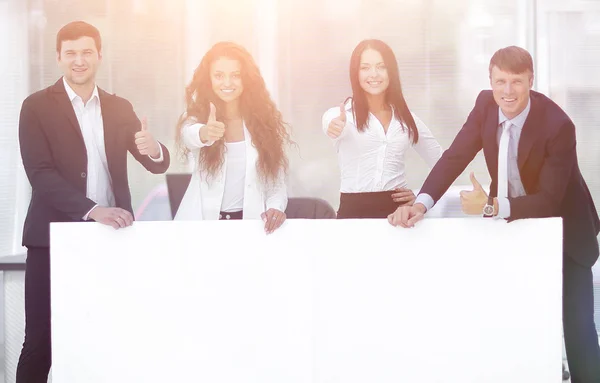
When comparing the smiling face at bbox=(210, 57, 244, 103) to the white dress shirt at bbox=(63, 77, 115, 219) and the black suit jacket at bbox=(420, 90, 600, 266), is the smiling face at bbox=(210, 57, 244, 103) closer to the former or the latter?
the white dress shirt at bbox=(63, 77, 115, 219)

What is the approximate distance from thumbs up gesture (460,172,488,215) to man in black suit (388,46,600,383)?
122mm

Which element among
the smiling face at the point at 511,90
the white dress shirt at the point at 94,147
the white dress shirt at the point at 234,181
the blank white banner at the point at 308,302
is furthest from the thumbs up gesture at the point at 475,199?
the white dress shirt at the point at 94,147

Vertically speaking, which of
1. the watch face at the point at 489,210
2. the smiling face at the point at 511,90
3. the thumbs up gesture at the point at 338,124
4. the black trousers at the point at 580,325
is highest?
the smiling face at the point at 511,90

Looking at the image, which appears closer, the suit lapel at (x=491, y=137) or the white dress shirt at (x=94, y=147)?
the suit lapel at (x=491, y=137)

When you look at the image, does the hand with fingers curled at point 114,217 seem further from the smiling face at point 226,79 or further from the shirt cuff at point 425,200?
the shirt cuff at point 425,200

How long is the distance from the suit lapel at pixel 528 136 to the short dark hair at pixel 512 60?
0.74 ft

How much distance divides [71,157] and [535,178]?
6.34ft

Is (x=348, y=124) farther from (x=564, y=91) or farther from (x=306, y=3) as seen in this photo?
(x=564, y=91)

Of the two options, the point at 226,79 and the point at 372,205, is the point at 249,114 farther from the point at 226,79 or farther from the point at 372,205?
the point at 372,205

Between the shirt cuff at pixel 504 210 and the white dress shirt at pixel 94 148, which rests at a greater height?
the white dress shirt at pixel 94 148

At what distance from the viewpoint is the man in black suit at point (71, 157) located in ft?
9.32

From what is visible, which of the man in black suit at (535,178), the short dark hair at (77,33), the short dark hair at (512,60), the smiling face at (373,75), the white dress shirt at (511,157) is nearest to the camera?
the man in black suit at (535,178)

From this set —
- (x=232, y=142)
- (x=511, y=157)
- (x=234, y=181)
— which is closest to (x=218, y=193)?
(x=234, y=181)

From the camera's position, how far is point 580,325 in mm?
2682
